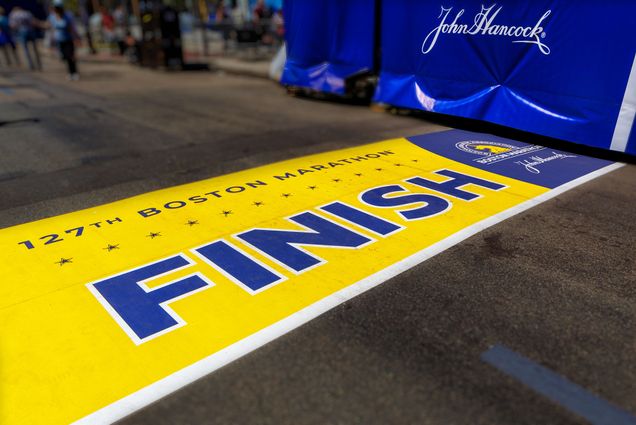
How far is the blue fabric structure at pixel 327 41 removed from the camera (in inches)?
383

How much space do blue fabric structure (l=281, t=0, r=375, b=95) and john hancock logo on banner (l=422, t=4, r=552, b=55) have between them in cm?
170

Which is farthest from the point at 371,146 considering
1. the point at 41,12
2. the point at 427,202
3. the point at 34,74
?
the point at 41,12

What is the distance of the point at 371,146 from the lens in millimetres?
7246

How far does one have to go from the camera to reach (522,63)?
7152 mm

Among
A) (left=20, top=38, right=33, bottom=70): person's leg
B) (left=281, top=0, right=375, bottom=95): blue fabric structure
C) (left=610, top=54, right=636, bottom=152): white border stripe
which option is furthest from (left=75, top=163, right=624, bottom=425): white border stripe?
(left=20, top=38, right=33, bottom=70): person's leg

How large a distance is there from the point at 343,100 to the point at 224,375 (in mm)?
9580

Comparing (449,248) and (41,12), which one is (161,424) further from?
(41,12)

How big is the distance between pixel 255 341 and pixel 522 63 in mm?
6464

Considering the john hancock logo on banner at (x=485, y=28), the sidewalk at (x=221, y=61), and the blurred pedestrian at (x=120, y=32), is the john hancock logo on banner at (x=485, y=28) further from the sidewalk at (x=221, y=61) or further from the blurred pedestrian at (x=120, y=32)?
the blurred pedestrian at (x=120, y=32)

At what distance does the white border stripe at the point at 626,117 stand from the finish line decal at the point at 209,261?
421 mm

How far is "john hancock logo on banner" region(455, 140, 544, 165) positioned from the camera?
6469mm

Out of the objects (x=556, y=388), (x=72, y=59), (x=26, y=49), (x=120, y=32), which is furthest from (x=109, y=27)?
(x=556, y=388)

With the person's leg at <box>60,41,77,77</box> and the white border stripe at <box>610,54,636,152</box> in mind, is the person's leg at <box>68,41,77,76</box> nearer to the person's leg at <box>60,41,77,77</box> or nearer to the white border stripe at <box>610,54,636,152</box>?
the person's leg at <box>60,41,77,77</box>

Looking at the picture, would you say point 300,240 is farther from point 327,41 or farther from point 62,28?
point 62,28
